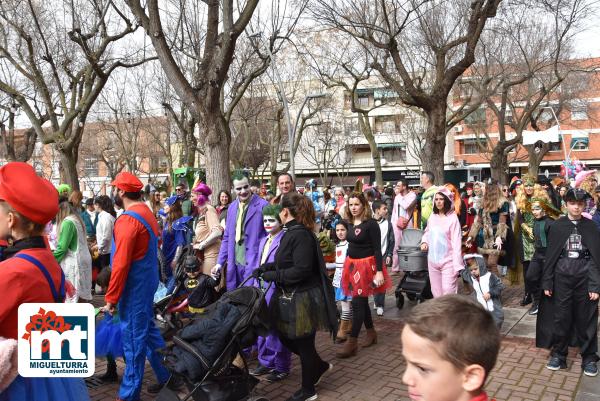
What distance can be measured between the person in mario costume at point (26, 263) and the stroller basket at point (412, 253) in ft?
18.3

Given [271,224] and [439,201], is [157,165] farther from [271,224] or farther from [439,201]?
[271,224]

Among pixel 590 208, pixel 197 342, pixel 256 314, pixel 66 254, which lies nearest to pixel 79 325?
pixel 197 342

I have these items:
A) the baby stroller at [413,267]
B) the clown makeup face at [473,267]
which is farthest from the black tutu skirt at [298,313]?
the baby stroller at [413,267]

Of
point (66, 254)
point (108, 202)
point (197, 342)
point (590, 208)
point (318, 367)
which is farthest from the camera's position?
point (590, 208)

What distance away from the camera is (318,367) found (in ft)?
14.8

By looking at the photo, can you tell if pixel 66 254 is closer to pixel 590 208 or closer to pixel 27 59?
pixel 590 208

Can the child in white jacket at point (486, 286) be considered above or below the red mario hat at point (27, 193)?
below

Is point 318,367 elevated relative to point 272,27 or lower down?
lower down

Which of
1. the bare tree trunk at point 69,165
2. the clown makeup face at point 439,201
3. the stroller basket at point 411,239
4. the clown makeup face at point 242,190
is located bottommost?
the stroller basket at point 411,239

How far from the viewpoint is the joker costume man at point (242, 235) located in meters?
5.48

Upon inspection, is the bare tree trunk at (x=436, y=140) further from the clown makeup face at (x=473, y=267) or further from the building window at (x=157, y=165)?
the building window at (x=157, y=165)

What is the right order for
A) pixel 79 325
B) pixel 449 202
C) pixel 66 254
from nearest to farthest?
pixel 79 325 → pixel 66 254 → pixel 449 202


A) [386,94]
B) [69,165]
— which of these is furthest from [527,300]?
[386,94]

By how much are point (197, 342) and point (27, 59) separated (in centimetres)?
1750
